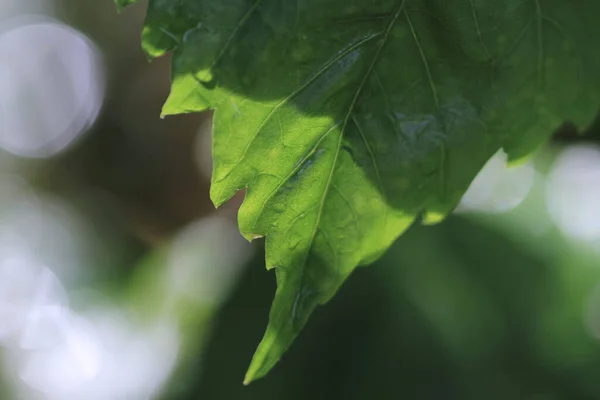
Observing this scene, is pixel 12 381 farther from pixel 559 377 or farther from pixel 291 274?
pixel 291 274

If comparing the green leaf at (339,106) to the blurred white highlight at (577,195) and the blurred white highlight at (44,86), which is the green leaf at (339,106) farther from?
the blurred white highlight at (44,86)

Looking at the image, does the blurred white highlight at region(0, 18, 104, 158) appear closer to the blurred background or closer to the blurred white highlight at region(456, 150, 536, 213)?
the blurred background

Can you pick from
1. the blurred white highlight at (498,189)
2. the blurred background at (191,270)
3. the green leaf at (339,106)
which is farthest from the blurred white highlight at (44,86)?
the green leaf at (339,106)

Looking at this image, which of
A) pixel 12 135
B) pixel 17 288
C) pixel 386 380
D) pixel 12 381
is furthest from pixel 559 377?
pixel 12 135

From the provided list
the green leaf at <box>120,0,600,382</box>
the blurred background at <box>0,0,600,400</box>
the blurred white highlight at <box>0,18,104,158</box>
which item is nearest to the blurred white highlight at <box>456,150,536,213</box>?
the blurred background at <box>0,0,600,400</box>

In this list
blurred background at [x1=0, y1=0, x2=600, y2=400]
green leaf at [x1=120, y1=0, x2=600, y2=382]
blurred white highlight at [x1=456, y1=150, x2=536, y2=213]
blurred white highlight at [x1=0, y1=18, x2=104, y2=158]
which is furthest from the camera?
blurred white highlight at [x1=0, y1=18, x2=104, y2=158]
